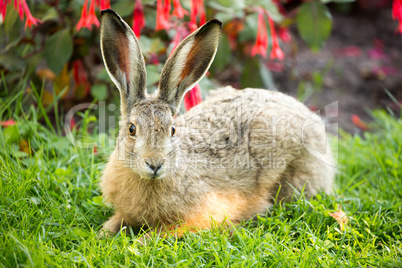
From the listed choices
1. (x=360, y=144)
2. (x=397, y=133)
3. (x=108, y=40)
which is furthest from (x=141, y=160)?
(x=397, y=133)

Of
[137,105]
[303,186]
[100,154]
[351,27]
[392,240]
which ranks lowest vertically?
[392,240]

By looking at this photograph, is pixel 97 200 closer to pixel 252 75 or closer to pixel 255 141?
pixel 255 141

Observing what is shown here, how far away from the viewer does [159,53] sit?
5.27 metres

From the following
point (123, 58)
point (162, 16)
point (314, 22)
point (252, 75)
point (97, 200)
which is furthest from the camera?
point (252, 75)

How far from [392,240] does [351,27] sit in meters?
6.95

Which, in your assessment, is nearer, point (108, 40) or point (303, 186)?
point (108, 40)

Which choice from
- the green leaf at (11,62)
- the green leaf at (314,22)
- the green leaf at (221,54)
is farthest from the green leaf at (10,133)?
the green leaf at (314,22)

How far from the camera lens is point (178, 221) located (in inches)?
150

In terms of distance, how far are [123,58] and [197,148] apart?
1152 millimetres

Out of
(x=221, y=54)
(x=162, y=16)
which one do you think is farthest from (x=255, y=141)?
(x=221, y=54)

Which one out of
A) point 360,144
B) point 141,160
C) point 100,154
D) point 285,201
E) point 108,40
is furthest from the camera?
point 360,144

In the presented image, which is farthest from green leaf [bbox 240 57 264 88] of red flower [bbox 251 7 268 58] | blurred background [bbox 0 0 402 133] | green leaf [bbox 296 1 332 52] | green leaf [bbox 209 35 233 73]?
red flower [bbox 251 7 268 58]

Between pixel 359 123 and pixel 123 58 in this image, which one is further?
pixel 359 123

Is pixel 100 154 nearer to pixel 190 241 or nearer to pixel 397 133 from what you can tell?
pixel 190 241
